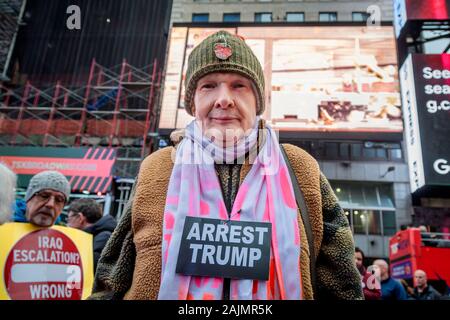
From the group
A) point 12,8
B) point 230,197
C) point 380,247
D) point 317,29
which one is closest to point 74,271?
point 230,197

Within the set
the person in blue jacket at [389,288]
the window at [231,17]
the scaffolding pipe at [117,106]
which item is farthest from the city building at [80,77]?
the person in blue jacket at [389,288]

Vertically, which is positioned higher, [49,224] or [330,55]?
[330,55]

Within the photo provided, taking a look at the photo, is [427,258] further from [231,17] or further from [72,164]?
[231,17]

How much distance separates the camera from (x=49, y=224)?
2422 mm

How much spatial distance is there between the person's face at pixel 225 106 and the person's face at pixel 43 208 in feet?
5.43

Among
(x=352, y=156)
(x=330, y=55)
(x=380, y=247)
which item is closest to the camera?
(x=330, y=55)

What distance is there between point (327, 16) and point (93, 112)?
1317 centimetres

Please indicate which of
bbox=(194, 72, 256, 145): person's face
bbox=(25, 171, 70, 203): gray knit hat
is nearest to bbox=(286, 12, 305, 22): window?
bbox=(25, 171, 70, 203): gray knit hat

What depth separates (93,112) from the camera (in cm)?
1526

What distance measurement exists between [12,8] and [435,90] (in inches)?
758

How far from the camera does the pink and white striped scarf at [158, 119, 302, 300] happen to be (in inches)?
39.4

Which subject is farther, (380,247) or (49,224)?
(380,247)

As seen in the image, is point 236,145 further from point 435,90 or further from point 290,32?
point 290,32

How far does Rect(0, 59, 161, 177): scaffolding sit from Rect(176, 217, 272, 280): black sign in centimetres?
1374
